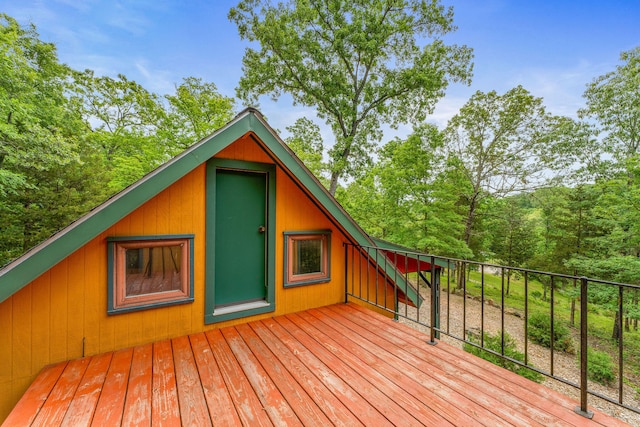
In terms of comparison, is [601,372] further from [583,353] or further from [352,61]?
[352,61]

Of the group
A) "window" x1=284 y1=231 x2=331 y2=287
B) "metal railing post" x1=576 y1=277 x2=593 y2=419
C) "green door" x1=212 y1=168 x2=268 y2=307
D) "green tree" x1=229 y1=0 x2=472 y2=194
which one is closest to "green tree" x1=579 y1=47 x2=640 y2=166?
"green tree" x1=229 y1=0 x2=472 y2=194

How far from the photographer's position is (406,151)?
8.96 meters

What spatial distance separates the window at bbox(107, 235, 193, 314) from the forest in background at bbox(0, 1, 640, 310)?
6.46 m

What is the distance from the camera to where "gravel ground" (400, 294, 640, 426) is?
573 cm

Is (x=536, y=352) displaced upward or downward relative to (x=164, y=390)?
downward

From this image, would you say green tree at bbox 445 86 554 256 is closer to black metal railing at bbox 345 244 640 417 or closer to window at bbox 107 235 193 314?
black metal railing at bbox 345 244 640 417

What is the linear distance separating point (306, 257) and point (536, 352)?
29.3 ft

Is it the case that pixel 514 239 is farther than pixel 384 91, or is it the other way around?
pixel 514 239

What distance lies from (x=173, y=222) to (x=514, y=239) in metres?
17.7

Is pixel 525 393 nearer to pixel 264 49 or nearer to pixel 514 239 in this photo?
pixel 264 49

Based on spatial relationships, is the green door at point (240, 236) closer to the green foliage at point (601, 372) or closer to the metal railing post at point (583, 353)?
the metal railing post at point (583, 353)

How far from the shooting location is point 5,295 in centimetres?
175

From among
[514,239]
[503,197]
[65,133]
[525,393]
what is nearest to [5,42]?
[65,133]

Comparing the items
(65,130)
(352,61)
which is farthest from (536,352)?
(65,130)
